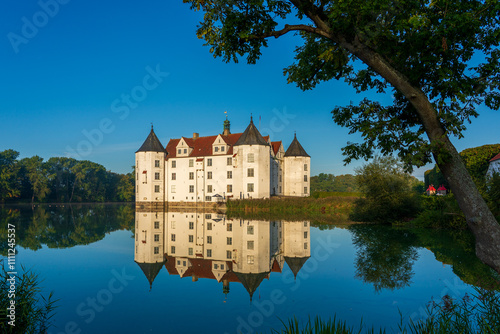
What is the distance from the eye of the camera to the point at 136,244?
611 inches

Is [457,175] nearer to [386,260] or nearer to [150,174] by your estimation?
[386,260]

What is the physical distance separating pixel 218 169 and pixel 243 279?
37.4 metres

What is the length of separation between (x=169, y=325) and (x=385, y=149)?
15.5 feet

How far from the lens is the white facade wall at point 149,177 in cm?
4750

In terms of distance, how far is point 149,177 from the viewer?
156 ft

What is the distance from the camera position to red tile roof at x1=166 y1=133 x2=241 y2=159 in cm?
4762

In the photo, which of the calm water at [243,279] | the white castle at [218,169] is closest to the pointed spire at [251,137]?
the white castle at [218,169]

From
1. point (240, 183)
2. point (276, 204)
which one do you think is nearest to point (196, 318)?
point (276, 204)

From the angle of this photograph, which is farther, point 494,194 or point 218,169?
point 218,169

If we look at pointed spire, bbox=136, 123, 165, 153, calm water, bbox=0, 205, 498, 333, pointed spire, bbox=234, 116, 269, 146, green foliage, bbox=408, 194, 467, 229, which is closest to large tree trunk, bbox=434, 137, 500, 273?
calm water, bbox=0, 205, 498, 333

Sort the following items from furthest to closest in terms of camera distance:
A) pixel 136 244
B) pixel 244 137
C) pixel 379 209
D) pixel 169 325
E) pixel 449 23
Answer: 1. pixel 244 137
2. pixel 379 209
3. pixel 136 244
4. pixel 169 325
5. pixel 449 23

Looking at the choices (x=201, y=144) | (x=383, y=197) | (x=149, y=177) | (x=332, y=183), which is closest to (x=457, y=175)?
(x=383, y=197)

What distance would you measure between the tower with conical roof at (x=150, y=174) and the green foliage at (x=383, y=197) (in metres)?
31.7

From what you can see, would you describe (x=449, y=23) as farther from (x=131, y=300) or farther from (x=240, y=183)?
(x=240, y=183)
